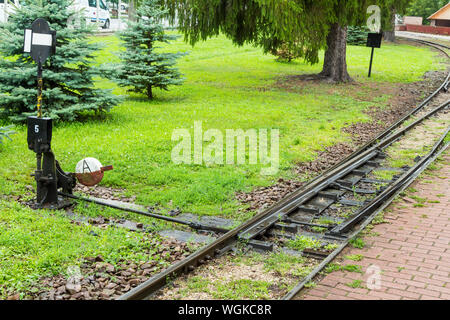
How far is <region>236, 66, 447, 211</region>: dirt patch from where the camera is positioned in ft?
30.3

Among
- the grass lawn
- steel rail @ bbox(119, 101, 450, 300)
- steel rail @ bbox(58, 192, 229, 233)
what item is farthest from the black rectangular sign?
steel rail @ bbox(58, 192, 229, 233)

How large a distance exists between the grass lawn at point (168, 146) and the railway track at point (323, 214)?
764 millimetres

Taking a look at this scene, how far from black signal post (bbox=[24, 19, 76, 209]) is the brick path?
429 centimetres

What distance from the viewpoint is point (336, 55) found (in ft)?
70.5

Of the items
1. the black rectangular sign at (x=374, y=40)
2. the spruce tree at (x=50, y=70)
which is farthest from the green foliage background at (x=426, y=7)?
the spruce tree at (x=50, y=70)

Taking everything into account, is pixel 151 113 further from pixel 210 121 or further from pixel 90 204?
pixel 90 204

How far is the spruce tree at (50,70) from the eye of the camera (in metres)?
12.1

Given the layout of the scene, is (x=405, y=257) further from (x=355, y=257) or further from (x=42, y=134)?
(x=42, y=134)

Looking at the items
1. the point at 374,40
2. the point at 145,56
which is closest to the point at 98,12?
the point at 374,40

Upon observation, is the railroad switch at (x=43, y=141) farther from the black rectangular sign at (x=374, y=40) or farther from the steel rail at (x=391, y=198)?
the black rectangular sign at (x=374, y=40)

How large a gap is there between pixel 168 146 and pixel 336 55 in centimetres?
1192

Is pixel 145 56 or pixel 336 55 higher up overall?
pixel 336 55

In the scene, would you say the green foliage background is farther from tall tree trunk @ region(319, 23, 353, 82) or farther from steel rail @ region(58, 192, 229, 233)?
steel rail @ region(58, 192, 229, 233)
